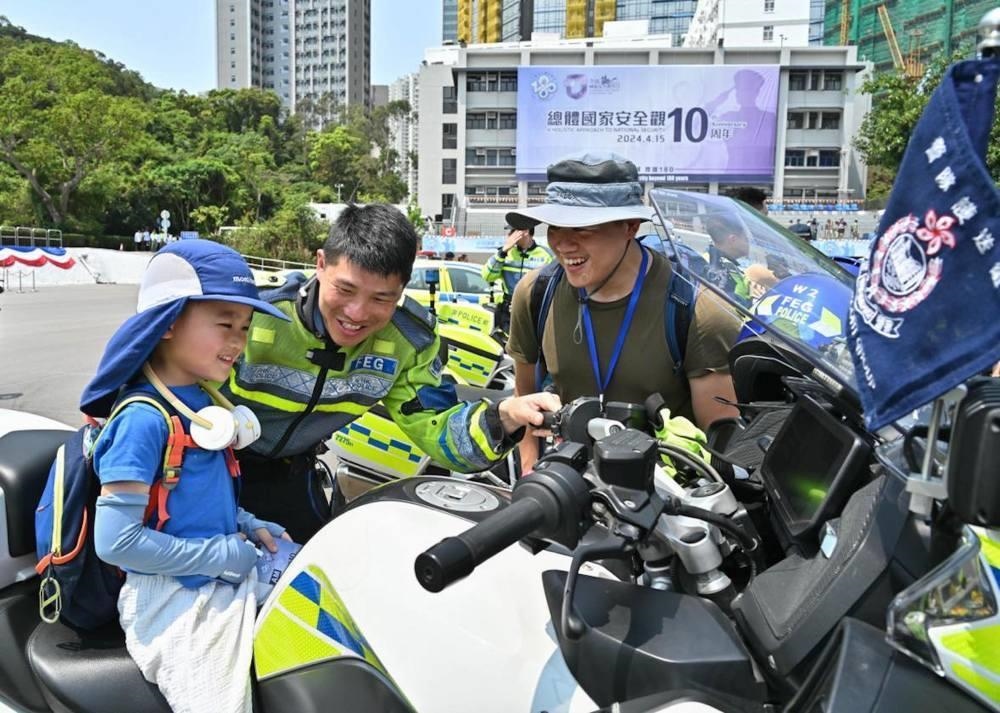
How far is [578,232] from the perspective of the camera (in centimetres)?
251

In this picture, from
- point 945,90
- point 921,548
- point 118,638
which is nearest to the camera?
point 945,90

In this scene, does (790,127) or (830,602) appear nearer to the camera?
(830,602)

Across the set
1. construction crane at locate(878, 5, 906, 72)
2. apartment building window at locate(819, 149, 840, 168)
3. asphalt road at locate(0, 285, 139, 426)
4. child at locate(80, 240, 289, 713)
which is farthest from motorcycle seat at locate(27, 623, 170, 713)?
construction crane at locate(878, 5, 906, 72)

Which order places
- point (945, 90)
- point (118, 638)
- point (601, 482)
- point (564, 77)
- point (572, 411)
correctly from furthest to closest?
point (564, 77)
point (118, 638)
point (572, 411)
point (601, 482)
point (945, 90)

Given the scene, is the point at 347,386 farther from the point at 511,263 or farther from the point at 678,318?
the point at 511,263

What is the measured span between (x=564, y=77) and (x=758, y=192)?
55.2 metres

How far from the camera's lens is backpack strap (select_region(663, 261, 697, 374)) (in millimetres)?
2736

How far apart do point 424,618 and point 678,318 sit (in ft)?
5.23

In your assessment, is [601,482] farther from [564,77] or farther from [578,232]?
[564,77]

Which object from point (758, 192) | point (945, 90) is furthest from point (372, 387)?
point (758, 192)

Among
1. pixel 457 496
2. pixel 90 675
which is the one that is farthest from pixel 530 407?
pixel 90 675

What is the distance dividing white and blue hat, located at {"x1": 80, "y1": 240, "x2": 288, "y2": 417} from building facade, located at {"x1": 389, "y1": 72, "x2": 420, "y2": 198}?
207 ft

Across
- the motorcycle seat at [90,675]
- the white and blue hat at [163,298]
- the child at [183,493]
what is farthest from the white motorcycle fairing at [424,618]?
the white and blue hat at [163,298]

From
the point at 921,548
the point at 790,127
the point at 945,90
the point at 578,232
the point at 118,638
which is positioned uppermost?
the point at 790,127
